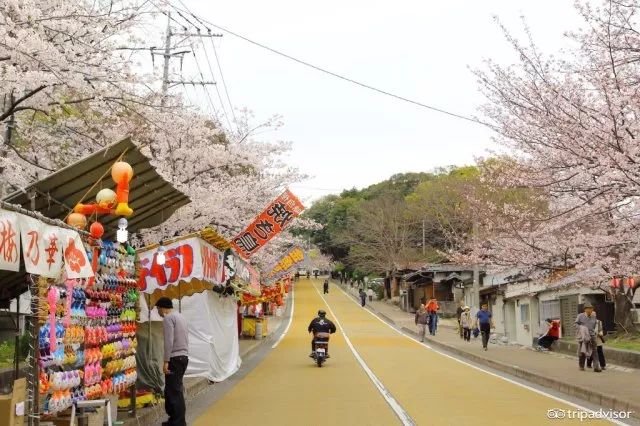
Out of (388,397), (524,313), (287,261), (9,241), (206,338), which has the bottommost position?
(388,397)

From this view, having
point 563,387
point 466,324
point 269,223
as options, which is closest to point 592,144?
point 563,387

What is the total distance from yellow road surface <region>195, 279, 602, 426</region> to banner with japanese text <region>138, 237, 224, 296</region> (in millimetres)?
2478

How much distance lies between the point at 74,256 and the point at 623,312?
889 inches

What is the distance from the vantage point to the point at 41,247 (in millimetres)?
6465

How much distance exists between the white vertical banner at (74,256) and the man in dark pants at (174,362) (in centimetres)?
242

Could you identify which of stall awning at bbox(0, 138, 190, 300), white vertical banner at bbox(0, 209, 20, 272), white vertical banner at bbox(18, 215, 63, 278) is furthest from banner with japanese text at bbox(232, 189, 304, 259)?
white vertical banner at bbox(0, 209, 20, 272)

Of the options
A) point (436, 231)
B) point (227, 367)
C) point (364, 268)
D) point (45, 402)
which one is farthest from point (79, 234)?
point (364, 268)

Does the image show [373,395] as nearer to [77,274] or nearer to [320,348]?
[320,348]

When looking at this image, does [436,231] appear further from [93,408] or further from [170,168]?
[93,408]

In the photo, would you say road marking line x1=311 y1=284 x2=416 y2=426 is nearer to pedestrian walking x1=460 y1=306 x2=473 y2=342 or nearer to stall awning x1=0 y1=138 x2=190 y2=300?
stall awning x1=0 y1=138 x2=190 y2=300

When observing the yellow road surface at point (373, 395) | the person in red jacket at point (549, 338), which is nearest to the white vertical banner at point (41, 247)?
the yellow road surface at point (373, 395)

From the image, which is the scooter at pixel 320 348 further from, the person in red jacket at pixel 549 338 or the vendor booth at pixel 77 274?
the vendor booth at pixel 77 274

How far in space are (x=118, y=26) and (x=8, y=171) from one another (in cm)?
364

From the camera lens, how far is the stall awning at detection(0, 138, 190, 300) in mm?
8484
